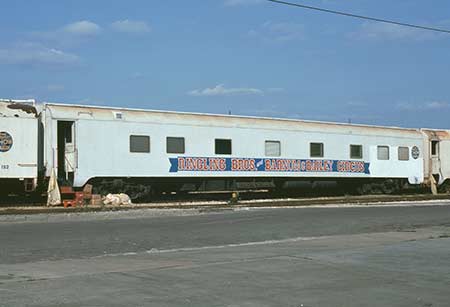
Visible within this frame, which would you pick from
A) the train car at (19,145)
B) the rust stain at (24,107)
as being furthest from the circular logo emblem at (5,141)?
the rust stain at (24,107)

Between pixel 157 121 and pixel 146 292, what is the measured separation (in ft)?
59.3

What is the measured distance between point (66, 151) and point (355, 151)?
1453 centimetres

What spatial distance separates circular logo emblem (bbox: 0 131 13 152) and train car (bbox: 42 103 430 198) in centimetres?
133

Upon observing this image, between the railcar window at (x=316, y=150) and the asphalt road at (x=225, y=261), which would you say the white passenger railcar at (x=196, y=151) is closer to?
the railcar window at (x=316, y=150)

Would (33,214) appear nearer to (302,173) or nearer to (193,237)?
(193,237)

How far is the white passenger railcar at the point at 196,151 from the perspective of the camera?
76.5 feet

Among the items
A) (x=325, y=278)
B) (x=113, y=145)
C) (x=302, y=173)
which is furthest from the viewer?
(x=302, y=173)

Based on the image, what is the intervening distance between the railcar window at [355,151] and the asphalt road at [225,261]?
12.9 meters

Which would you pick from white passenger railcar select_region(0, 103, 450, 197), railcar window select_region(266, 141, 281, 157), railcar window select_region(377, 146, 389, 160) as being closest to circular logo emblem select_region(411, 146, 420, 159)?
white passenger railcar select_region(0, 103, 450, 197)

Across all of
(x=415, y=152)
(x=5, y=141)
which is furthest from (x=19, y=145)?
(x=415, y=152)

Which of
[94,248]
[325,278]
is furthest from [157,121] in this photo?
[325,278]

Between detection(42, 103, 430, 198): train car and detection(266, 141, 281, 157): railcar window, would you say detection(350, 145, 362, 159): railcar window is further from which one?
detection(266, 141, 281, 157): railcar window

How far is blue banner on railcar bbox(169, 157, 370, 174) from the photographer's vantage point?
26.4 metres

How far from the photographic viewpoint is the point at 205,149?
26781 mm
